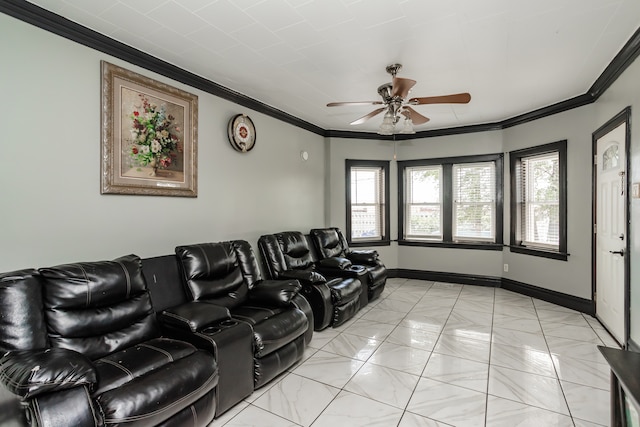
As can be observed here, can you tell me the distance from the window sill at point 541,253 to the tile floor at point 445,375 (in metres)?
0.72

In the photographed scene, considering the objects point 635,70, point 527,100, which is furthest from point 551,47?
point 527,100

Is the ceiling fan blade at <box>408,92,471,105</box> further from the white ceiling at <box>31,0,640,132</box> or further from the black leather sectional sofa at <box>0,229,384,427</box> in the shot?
the black leather sectional sofa at <box>0,229,384,427</box>

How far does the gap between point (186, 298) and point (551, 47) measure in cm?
388

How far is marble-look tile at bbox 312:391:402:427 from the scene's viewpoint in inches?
80.4

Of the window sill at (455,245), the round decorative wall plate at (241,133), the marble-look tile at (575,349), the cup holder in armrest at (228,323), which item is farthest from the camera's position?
the window sill at (455,245)

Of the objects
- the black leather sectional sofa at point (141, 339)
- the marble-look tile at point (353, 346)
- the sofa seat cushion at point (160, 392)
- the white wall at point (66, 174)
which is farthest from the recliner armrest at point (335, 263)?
the sofa seat cushion at point (160, 392)

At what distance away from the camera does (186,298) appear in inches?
106

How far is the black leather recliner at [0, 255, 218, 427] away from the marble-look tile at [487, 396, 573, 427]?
73.5 inches

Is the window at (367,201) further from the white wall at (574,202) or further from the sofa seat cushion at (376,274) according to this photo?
the white wall at (574,202)

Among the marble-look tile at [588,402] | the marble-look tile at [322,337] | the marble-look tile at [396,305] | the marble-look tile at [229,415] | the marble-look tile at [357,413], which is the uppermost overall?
the marble-look tile at [396,305]

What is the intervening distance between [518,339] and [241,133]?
3.86 metres

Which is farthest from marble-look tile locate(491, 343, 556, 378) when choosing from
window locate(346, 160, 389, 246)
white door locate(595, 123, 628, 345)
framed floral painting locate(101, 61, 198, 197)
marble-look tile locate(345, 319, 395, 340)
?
framed floral painting locate(101, 61, 198, 197)

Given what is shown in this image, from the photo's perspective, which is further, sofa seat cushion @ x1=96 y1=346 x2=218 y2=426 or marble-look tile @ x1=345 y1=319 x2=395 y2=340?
marble-look tile @ x1=345 y1=319 x2=395 y2=340

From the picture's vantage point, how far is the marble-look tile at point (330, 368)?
2.58 metres
